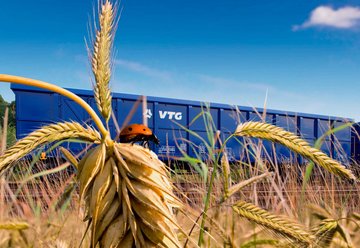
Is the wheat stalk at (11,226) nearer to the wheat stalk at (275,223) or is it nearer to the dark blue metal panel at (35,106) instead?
the wheat stalk at (275,223)

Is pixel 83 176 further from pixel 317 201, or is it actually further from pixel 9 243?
pixel 317 201

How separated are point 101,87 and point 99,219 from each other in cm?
18

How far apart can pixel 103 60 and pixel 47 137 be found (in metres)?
0.14

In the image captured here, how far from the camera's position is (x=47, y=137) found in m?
0.58

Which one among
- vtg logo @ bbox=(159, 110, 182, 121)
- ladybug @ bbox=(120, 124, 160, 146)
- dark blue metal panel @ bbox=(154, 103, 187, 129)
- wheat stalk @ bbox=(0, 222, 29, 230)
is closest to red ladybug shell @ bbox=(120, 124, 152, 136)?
ladybug @ bbox=(120, 124, 160, 146)

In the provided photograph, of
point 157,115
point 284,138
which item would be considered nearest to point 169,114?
point 157,115

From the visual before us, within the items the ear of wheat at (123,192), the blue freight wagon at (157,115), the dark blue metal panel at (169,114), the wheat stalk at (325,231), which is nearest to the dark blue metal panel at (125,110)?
the blue freight wagon at (157,115)

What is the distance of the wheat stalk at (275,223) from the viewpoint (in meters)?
0.91

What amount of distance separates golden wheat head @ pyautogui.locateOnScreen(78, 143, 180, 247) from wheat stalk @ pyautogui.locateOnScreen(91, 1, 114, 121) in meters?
0.06

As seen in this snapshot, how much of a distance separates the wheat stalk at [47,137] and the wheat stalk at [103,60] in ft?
0.13

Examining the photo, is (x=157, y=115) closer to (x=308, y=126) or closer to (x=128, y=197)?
(x=308, y=126)

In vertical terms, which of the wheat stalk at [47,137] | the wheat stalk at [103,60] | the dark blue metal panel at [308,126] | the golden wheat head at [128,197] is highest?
the wheat stalk at [103,60]

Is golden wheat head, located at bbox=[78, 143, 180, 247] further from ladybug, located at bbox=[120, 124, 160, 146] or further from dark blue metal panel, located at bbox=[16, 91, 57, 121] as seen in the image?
dark blue metal panel, located at bbox=[16, 91, 57, 121]

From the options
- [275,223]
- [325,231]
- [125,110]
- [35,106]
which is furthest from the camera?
[125,110]
